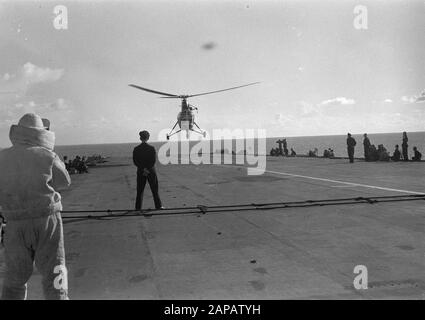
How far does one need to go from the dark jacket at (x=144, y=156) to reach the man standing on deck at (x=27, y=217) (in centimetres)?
583

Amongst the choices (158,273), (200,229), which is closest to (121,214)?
(200,229)

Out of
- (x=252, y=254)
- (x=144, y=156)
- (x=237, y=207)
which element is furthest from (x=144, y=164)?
(x=252, y=254)

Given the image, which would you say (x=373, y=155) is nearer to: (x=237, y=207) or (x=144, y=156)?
(x=237, y=207)

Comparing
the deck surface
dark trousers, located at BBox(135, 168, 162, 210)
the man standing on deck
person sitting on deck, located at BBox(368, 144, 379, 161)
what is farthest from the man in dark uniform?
person sitting on deck, located at BBox(368, 144, 379, 161)

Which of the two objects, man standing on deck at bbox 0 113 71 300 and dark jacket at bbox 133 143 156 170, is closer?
man standing on deck at bbox 0 113 71 300

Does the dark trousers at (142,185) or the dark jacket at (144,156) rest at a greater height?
the dark jacket at (144,156)

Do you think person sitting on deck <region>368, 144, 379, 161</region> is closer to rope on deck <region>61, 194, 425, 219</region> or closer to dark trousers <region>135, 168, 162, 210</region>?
rope on deck <region>61, 194, 425, 219</region>

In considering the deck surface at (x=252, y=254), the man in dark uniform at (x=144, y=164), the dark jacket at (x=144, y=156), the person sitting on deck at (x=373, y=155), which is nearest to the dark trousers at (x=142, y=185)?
the man in dark uniform at (x=144, y=164)

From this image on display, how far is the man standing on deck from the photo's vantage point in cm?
332

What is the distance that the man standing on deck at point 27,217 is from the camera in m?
3.32

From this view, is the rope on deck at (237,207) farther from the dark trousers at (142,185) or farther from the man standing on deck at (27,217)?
the man standing on deck at (27,217)

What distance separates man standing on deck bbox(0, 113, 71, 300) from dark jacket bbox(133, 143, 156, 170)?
5832 mm
